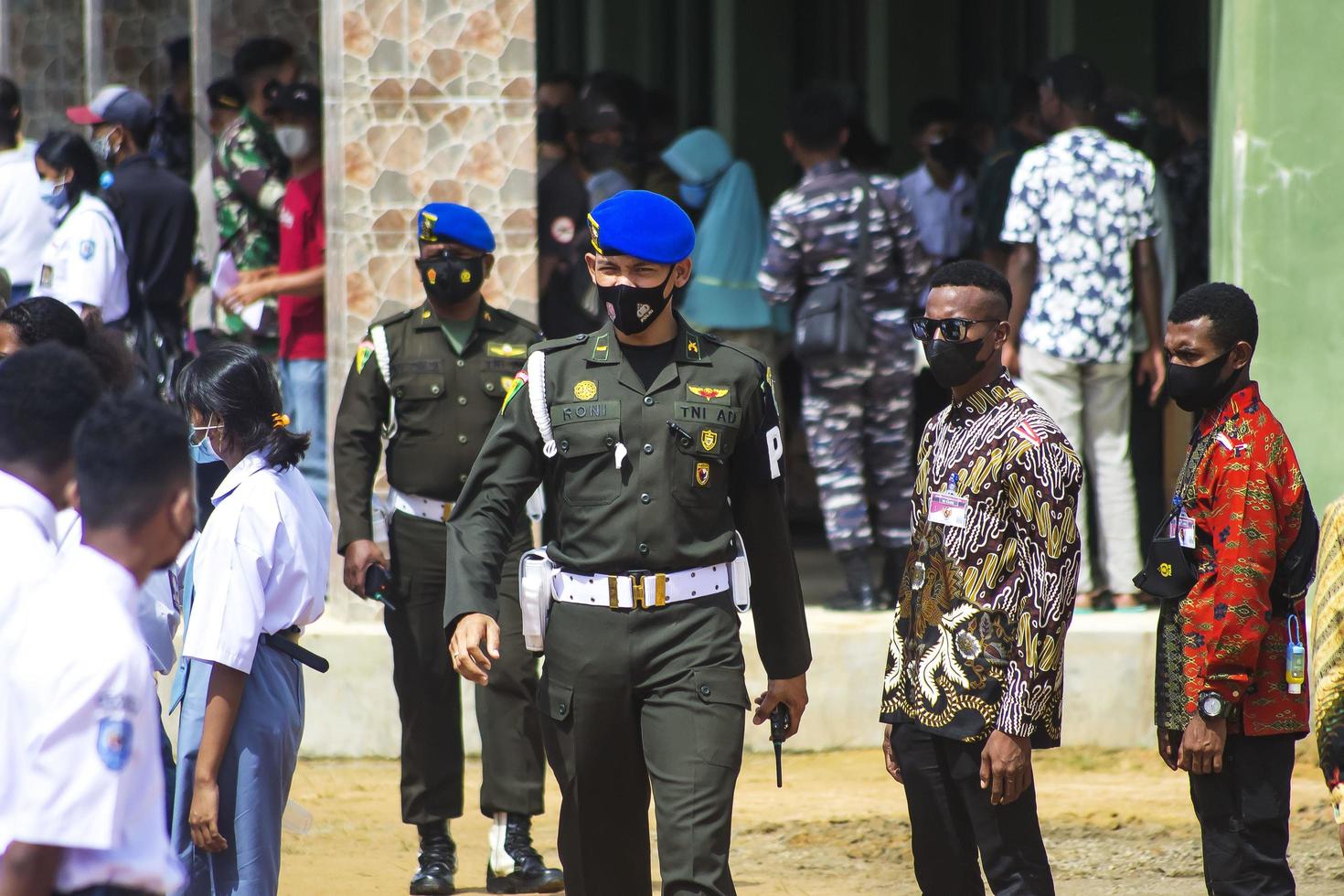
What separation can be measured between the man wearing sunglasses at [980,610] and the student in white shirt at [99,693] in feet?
6.86

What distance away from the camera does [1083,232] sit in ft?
26.1

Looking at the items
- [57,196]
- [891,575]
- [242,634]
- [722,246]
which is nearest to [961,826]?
[242,634]

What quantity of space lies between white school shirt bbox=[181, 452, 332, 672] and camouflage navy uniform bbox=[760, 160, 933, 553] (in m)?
4.09

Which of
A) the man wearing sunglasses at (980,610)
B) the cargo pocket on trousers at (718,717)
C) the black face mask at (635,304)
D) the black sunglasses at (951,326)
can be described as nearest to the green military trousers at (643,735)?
the cargo pocket on trousers at (718,717)

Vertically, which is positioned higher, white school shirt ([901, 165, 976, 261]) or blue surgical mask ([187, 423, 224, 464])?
white school shirt ([901, 165, 976, 261])

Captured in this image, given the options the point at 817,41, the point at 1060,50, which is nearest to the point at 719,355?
the point at 1060,50

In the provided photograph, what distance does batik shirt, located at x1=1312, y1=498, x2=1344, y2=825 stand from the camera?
11.6ft

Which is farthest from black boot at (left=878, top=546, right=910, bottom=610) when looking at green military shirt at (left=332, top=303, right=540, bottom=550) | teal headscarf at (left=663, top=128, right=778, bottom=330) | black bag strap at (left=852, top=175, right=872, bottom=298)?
green military shirt at (left=332, top=303, right=540, bottom=550)

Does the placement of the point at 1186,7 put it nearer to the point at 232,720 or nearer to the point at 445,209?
the point at 445,209

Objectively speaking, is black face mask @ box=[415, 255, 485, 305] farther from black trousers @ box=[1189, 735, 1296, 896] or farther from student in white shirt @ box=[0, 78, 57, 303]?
student in white shirt @ box=[0, 78, 57, 303]

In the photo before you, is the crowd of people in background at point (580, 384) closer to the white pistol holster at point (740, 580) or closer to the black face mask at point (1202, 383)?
the black face mask at point (1202, 383)

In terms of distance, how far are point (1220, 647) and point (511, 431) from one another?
1741mm

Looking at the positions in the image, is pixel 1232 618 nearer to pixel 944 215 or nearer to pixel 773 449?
pixel 773 449

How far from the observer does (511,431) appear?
484cm
